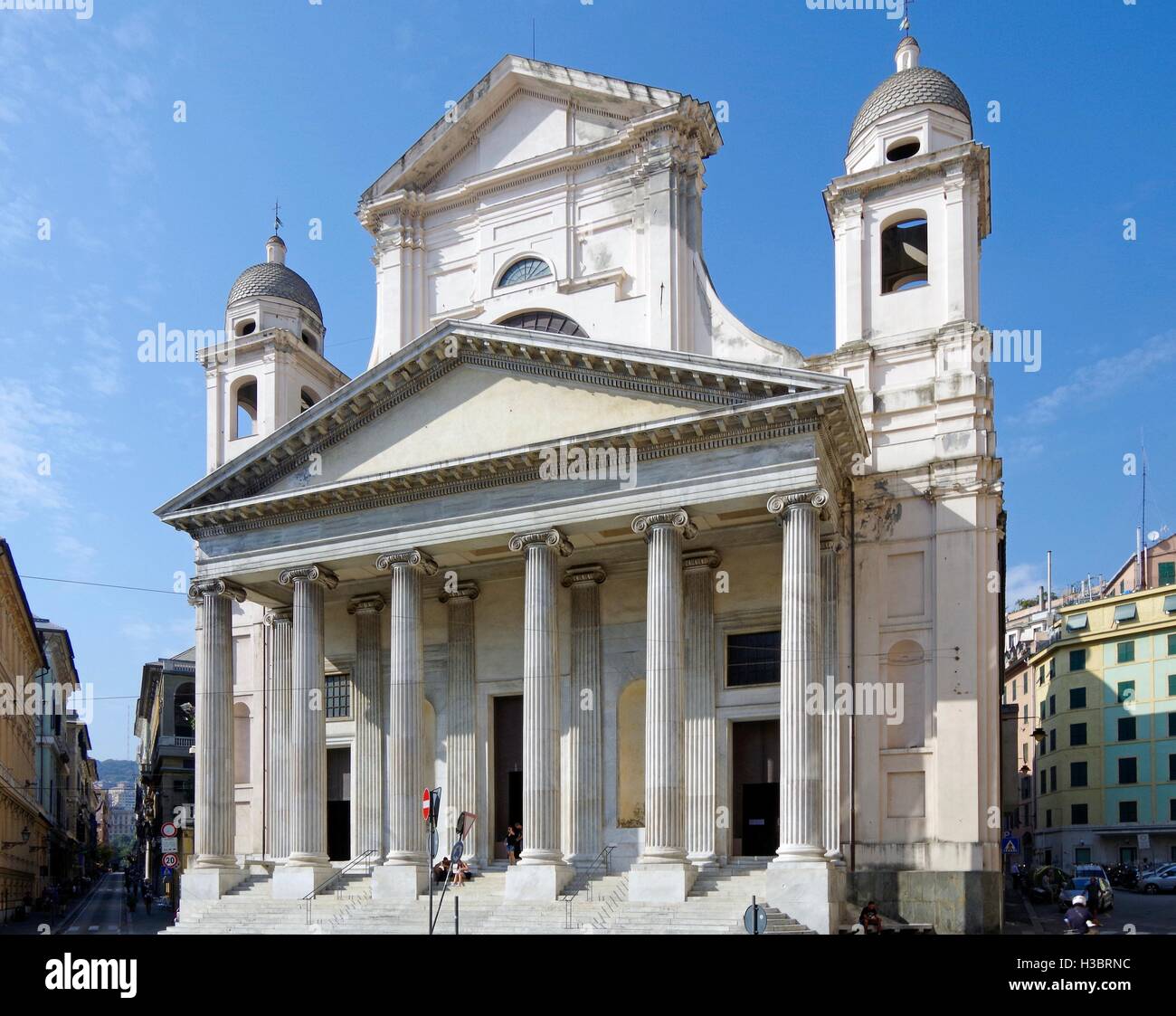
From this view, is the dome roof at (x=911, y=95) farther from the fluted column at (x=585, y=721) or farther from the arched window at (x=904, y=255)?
the fluted column at (x=585, y=721)

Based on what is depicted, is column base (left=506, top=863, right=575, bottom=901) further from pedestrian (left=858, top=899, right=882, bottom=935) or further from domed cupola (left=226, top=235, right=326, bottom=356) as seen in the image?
domed cupola (left=226, top=235, right=326, bottom=356)

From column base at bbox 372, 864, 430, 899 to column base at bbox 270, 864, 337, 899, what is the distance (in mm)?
1791

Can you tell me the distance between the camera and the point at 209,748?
3089 centimetres

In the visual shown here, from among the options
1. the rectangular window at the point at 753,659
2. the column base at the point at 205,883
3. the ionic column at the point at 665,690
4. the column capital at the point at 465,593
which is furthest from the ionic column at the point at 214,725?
the rectangular window at the point at 753,659

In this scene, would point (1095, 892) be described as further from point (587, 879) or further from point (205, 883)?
point (205, 883)

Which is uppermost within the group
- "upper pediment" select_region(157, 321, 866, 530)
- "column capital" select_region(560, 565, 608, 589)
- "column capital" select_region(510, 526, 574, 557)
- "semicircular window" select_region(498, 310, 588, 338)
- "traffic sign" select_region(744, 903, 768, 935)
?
"semicircular window" select_region(498, 310, 588, 338)

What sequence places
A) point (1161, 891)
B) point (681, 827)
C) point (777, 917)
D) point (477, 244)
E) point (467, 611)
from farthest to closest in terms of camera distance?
point (1161, 891) → point (477, 244) → point (467, 611) → point (681, 827) → point (777, 917)

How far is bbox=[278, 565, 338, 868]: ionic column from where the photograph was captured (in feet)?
96.2

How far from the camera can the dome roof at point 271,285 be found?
132 ft

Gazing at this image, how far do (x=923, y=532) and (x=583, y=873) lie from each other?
11.3 meters

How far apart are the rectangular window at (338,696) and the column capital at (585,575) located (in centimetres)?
782

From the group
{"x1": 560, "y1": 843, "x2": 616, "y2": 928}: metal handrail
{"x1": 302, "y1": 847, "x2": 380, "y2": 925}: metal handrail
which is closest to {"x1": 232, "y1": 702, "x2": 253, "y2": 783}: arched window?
{"x1": 302, "y1": 847, "x2": 380, "y2": 925}: metal handrail

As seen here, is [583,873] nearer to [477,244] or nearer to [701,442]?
[701,442]
